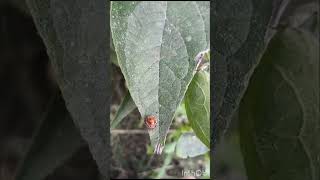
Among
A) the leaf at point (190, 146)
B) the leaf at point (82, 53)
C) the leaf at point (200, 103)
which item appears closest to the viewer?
the leaf at point (82, 53)

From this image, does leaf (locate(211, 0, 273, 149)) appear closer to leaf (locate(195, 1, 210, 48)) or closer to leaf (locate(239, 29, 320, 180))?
leaf (locate(195, 1, 210, 48))

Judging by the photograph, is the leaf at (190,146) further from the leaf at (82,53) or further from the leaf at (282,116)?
the leaf at (82,53)

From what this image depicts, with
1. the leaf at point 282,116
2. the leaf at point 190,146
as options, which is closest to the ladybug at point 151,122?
the leaf at point 282,116

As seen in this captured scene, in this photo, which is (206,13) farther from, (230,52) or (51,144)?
(51,144)

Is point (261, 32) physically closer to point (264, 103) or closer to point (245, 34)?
point (245, 34)

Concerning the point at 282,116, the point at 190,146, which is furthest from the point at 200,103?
the point at 190,146

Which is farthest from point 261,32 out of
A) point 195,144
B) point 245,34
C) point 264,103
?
point 195,144

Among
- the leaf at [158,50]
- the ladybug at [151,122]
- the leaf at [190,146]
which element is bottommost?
the leaf at [190,146]
